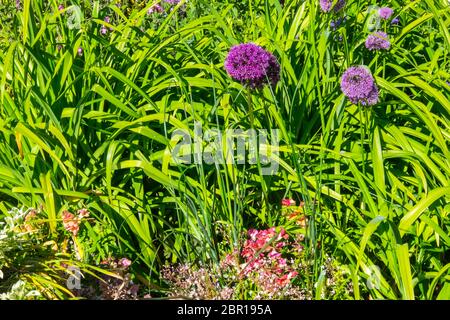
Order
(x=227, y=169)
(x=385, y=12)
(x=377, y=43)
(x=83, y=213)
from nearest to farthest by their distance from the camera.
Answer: (x=83, y=213)
(x=227, y=169)
(x=377, y=43)
(x=385, y=12)

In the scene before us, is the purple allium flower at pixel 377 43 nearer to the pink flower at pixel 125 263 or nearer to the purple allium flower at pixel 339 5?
the purple allium flower at pixel 339 5

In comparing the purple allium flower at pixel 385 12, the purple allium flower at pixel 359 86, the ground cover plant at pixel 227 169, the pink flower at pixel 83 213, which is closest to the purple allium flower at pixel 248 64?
the ground cover plant at pixel 227 169

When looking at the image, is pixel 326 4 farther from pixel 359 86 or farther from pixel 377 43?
pixel 359 86

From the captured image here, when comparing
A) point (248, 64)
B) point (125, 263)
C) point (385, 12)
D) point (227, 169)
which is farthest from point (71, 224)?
point (385, 12)

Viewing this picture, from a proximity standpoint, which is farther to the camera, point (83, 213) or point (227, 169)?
point (227, 169)

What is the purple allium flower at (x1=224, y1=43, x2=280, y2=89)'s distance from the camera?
2.77 meters

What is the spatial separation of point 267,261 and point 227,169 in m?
0.47

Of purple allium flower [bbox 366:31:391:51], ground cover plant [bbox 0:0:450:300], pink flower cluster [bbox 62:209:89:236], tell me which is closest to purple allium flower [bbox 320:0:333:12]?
ground cover plant [bbox 0:0:450:300]

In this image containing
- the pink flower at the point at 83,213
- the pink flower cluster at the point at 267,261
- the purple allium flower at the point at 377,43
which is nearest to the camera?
the pink flower cluster at the point at 267,261

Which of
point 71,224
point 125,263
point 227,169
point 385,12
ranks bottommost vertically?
point 125,263

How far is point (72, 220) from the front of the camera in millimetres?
2838

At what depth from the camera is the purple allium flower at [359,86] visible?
2783mm

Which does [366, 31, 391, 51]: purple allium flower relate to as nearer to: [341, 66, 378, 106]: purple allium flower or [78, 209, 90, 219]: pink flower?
[341, 66, 378, 106]: purple allium flower

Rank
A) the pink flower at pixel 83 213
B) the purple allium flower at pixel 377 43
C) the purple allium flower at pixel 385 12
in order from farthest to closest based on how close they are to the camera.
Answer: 1. the purple allium flower at pixel 385 12
2. the purple allium flower at pixel 377 43
3. the pink flower at pixel 83 213
